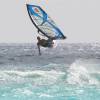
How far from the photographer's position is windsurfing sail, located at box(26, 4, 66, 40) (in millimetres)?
27734

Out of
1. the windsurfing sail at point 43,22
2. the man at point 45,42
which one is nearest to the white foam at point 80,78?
the windsurfing sail at point 43,22

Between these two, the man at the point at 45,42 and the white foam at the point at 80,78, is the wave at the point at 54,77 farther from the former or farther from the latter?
the man at the point at 45,42

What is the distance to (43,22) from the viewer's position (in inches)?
1124

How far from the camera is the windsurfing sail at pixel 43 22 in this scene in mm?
27734

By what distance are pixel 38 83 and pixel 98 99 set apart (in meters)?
6.35

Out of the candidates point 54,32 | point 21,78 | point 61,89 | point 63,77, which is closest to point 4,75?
point 21,78

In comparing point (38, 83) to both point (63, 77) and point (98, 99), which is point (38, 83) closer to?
point (63, 77)

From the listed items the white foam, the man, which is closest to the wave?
the white foam

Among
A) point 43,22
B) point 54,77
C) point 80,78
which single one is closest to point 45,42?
point 43,22

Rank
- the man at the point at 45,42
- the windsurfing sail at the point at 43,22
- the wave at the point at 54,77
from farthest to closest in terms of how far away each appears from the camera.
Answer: the wave at the point at 54,77 → the windsurfing sail at the point at 43,22 → the man at the point at 45,42

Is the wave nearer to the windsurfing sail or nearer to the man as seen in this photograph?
the windsurfing sail

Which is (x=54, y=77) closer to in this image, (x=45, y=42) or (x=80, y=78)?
(x=80, y=78)

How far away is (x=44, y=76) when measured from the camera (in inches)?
1430

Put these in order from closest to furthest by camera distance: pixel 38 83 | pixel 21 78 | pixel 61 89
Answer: pixel 61 89 → pixel 38 83 → pixel 21 78
